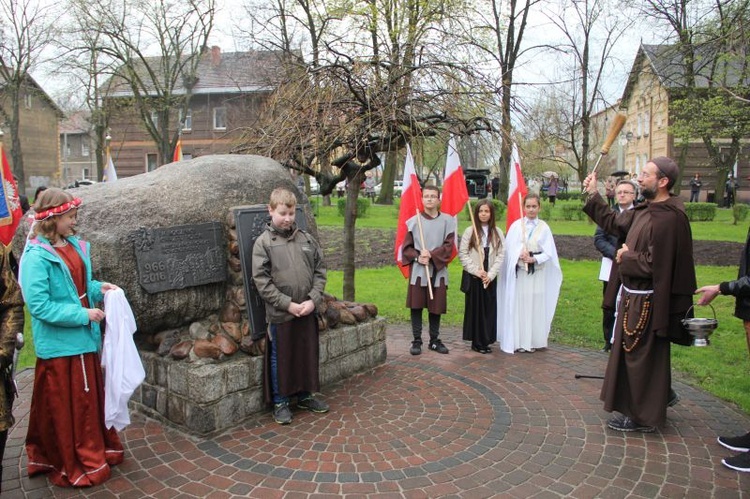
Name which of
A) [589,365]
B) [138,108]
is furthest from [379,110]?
[138,108]

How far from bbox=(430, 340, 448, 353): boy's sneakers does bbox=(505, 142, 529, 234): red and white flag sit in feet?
5.61

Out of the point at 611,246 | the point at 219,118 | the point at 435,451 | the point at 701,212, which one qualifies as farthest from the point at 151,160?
the point at 435,451

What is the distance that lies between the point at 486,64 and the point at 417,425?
4.75 metres

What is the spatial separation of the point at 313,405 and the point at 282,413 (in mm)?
303

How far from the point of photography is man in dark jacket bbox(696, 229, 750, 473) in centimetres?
377

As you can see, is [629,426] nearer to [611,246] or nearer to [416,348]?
[611,246]

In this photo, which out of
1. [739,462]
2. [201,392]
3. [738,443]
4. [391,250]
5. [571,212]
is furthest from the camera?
[571,212]

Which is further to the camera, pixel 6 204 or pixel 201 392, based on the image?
pixel 6 204

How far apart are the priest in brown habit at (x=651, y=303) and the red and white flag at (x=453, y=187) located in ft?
7.76

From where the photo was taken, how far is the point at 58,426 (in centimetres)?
346

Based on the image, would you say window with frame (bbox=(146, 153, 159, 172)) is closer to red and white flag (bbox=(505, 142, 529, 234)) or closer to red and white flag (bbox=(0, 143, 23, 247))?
red and white flag (bbox=(0, 143, 23, 247))

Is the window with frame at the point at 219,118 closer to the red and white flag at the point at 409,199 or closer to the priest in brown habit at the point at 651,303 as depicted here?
the red and white flag at the point at 409,199

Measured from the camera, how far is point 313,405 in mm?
4715

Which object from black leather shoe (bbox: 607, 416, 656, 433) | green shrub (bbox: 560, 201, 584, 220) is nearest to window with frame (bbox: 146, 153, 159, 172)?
green shrub (bbox: 560, 201, 584, 220)
